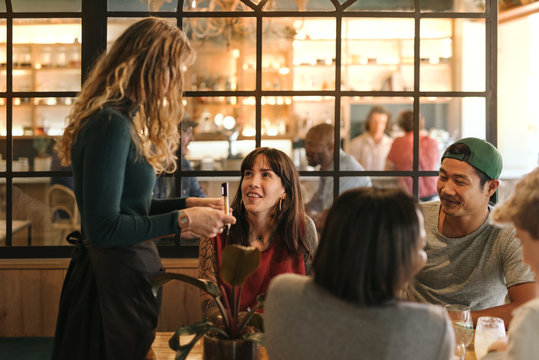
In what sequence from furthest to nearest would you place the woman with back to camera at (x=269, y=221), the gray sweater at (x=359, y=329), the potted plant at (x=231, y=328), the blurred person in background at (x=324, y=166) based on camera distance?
the blurred person in background at (x=324, y=166) → the woman with back to camera at (x=269, y=221) → the potted plant at (x=231, y=328) → the gray sweater at (x=359, y=329)

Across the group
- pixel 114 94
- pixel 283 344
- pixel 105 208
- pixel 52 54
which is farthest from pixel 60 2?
pixel 283 344

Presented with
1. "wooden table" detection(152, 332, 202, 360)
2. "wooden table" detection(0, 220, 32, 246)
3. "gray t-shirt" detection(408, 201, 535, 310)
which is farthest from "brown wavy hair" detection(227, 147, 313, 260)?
"wooden table" detection(0, 220, 32, 246)

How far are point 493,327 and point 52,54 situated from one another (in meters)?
2.68

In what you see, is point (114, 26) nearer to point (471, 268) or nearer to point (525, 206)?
point (471, 268)

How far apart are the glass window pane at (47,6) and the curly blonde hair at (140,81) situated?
161 centimetres

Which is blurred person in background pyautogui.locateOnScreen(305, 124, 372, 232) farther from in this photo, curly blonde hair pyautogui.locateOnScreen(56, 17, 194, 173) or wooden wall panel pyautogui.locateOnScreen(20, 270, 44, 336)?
curly blonde hair pyautogui.locateOnScreen(56, 17, 194, 173)

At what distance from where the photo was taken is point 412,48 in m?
3.12

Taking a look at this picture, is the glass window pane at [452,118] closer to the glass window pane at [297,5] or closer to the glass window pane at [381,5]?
the glass window pane at [381,5]

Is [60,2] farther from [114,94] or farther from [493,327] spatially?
[493,327]

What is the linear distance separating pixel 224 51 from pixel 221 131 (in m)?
0.47

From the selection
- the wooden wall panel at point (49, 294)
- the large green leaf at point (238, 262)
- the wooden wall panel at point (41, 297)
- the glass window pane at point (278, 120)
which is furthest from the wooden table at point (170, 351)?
the glass window pane at point (278, 120)

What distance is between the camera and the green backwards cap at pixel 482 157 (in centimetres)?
215

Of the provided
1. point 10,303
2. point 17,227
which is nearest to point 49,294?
point 10,303

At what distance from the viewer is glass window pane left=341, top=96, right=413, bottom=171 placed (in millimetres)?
3176
